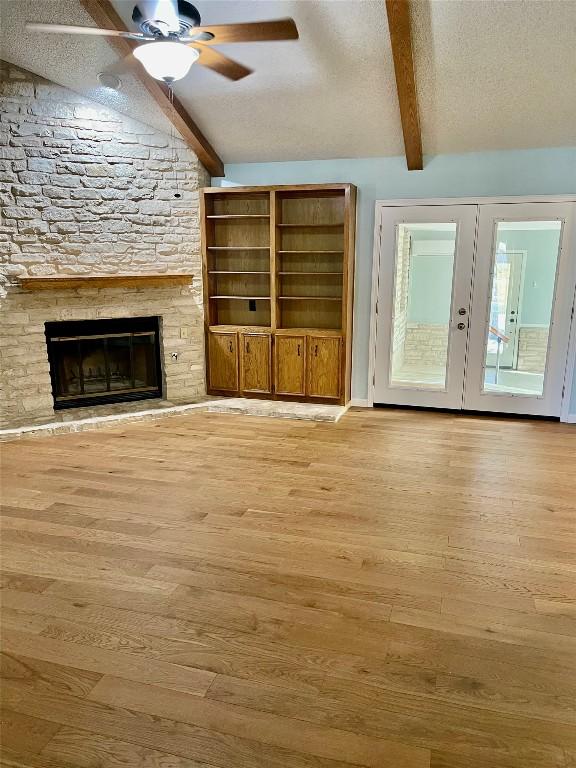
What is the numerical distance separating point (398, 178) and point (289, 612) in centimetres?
438

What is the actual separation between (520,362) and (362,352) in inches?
63.3

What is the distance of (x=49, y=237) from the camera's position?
4707 mm

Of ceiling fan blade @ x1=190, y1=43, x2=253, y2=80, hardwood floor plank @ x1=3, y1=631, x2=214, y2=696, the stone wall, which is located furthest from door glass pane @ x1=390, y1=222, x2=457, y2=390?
hardwood floor plank @ x1=3, y1=631, x2=214, y2=696

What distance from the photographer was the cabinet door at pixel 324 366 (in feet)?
17.8

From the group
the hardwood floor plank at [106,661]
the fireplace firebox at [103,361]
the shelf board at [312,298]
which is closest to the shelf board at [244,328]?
the shelf board at [312,298]

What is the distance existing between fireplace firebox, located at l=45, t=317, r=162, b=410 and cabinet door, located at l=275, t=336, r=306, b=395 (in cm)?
133

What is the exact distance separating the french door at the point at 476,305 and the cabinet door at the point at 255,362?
3.97 ft

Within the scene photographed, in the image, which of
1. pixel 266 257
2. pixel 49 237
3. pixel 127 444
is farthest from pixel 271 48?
pixel 127 444

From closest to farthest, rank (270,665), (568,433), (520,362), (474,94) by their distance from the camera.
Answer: (270,665) < (474,94) < (568,433) < (520,362)

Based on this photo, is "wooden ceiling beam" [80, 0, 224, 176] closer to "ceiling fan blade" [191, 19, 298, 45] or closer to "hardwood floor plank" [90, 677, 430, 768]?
"ceiling fan blade" [191, 19, 298, 45]

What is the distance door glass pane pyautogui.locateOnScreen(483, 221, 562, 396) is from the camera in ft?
16.2

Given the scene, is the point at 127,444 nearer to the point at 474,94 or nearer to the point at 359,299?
the point at 359,299

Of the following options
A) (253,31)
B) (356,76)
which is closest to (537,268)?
(356,76)

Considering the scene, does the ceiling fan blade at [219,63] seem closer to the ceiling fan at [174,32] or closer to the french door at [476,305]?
the ceiling fan at [174,32]
